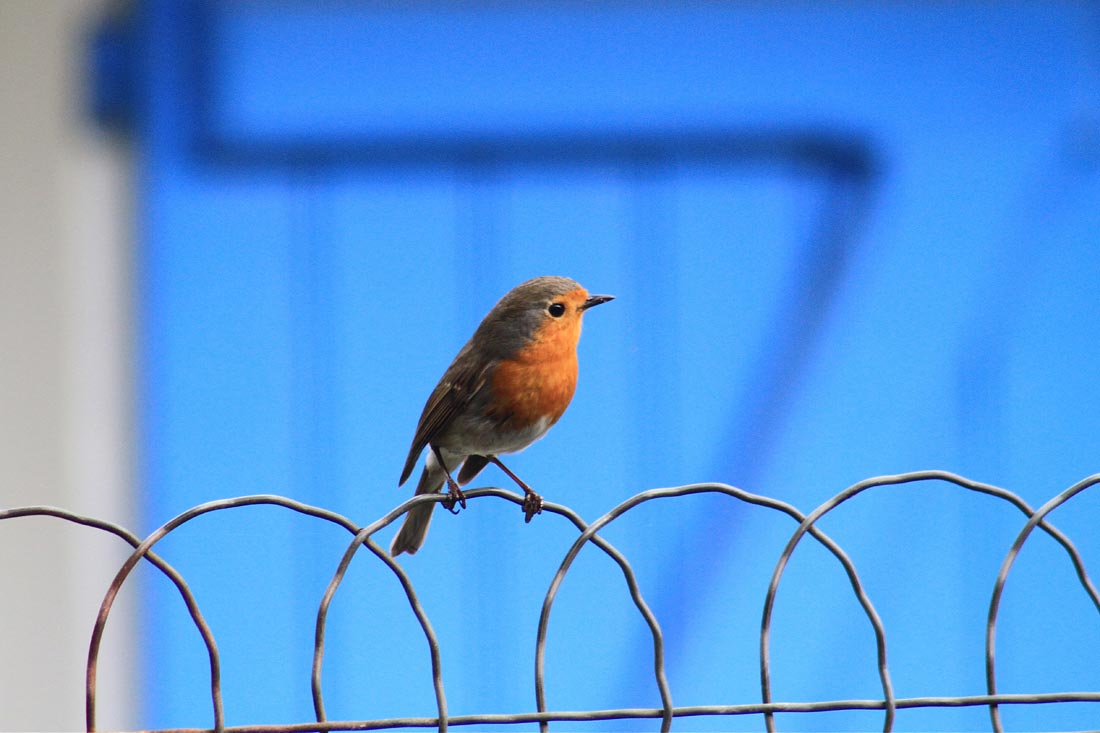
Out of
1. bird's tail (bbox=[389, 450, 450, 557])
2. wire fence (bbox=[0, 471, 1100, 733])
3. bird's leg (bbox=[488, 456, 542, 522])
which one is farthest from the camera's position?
bird's tail (bbox=[389, 450, 450, 557])

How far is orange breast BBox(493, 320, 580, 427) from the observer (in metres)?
2.08

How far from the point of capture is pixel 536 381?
2082 millimetres

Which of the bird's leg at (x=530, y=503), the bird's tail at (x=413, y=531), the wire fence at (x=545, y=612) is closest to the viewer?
the wire fence at (x=545, y=612)

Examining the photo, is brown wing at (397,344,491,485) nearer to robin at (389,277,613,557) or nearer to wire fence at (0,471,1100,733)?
robin at (389,277,613,557)

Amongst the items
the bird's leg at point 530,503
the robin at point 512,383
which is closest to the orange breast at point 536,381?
the robin at point 512,383

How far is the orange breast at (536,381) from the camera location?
2.08 m

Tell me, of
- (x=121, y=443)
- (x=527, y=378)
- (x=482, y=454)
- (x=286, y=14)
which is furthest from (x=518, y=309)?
(x=121, y=443)

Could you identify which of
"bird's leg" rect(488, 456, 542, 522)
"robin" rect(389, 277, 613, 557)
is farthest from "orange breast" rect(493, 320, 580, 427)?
"bird's leg" rect(488, 456, 542, 522)

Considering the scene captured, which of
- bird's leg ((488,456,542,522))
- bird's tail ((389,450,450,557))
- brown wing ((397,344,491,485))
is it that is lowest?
bird's tail ((389,450,450,557))

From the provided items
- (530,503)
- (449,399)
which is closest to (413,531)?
(449,399)

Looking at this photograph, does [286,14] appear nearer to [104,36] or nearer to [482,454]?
[104,36]

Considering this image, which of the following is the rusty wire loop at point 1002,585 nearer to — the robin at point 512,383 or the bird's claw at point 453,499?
the bird's claw at point 453,499

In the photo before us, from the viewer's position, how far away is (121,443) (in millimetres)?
3826

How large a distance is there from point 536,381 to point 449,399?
16 cm
